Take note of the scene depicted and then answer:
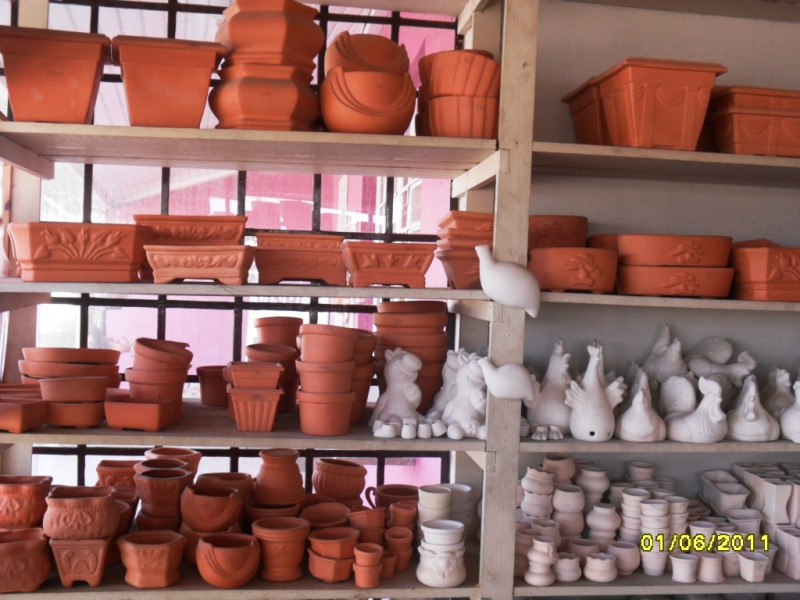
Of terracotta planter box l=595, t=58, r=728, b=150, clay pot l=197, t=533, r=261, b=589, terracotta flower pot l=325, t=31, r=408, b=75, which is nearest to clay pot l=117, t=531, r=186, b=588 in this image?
clay pot l=197, t=533, r=261, b=589

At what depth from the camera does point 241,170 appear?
2713mm

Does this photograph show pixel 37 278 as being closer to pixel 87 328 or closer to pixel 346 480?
pixel 87 328

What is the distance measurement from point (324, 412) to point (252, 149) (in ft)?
2.82

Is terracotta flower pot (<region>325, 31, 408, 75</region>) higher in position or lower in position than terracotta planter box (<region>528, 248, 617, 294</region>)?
higher

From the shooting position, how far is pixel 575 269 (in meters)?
2.24

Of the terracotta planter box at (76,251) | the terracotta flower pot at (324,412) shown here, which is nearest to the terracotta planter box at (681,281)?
the terracotta flower pot at (324,412)

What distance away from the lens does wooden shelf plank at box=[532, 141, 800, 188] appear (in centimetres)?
222

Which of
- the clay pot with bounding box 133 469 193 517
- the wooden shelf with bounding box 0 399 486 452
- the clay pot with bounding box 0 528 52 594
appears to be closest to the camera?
the clay pot with bounding box 0 528 52 594

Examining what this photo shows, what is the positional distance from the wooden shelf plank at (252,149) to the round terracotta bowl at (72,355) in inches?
23.5

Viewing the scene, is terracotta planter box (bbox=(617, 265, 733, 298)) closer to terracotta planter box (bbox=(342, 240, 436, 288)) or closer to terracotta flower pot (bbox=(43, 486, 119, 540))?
Result: terracotta planter box (bbox=(342, 240, 436, 288))

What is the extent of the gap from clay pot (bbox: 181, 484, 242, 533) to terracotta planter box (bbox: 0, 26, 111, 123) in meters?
1.17

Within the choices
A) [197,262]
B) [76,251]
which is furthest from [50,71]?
[197,262]

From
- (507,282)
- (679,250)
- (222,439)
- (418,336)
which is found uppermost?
(679,250)

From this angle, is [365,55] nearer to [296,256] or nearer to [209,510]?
[296,256]
